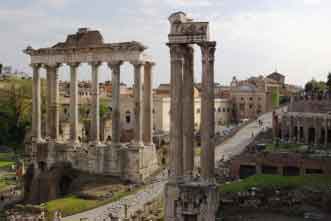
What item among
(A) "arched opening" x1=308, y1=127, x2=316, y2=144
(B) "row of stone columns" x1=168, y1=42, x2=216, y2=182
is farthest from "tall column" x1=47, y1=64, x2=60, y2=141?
(A) "arched opening" x1=308, y1=127, x2=316, y2=144

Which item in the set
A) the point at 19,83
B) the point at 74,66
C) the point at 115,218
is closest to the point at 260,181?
the point at 115,218

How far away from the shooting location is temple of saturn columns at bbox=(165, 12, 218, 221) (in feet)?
74.8

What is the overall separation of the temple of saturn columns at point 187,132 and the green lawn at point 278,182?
7.97 metres

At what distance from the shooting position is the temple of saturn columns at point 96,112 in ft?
123

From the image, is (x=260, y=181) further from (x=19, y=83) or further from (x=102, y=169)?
(x=19, y=83)

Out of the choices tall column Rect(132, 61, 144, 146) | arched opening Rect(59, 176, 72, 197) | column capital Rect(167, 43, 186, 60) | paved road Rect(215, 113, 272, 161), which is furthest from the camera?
paved road Rect(215, 113, 272, 161)

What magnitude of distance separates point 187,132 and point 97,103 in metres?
16.7

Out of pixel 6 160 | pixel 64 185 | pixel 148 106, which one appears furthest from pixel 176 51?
pixel 6 160

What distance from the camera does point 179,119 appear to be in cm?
2359

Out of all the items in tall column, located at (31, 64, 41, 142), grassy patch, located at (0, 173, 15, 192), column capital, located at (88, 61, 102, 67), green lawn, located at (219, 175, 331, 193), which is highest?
column capital, located at (88, 61, 102, 67)

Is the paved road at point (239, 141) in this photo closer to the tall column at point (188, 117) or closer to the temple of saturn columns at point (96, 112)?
the temple of saturn columns at point (96, 112)

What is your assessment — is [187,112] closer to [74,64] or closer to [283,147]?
[74,64]

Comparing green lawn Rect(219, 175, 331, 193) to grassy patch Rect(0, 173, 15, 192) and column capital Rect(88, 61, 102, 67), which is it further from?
grassy patch Rect(0, 173, 15, 192)

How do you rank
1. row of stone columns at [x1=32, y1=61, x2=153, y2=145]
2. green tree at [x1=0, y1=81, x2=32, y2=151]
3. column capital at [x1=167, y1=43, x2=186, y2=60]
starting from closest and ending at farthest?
column capital at [x1=167, y1=43, x2=186, y2=60]
row of stone columns at [x1=32, y1=61, x2=153, y2=145]
green tree at [x1=0, y1=81, x2=32, y2=151]
